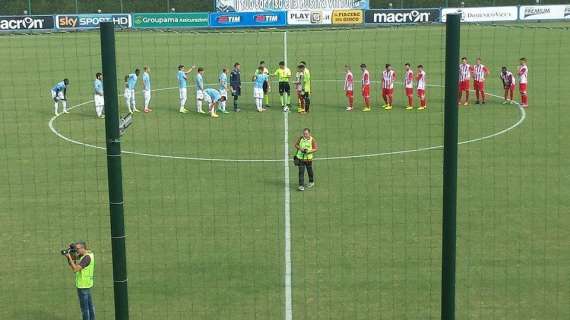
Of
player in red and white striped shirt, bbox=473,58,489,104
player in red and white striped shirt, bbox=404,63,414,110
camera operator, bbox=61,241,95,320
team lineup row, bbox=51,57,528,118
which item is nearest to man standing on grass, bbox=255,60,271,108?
team lineup row, bbox=51,57,528,118

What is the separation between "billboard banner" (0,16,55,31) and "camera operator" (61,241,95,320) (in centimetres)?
4872

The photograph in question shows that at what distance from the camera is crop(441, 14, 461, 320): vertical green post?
6.60 metres

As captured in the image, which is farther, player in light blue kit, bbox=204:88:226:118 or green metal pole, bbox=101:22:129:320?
player in light blue kit, bbox=204:88:226:118

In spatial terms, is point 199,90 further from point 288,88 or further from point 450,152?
point 450,152

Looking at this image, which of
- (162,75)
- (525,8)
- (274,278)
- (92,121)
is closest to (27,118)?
(92,121)

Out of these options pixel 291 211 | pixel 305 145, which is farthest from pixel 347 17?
pixel 291 211

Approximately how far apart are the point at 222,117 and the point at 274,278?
15366mm

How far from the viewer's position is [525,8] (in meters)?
60.6

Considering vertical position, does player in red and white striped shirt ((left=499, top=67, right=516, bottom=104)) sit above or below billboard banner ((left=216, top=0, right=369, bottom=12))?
below

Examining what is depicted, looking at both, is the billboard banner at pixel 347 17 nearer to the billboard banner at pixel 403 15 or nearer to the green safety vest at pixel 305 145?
the billboard banner at pixel 403 15

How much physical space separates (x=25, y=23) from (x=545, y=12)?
38.5 metres

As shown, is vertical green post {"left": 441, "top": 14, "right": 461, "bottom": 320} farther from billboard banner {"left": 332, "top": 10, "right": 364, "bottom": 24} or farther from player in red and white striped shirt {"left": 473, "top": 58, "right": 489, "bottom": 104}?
billboard banner {"left": 332, "top": 10, "right": 364, "bottom": 24}

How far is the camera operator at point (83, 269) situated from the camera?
11.6m

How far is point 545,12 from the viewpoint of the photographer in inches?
2383
